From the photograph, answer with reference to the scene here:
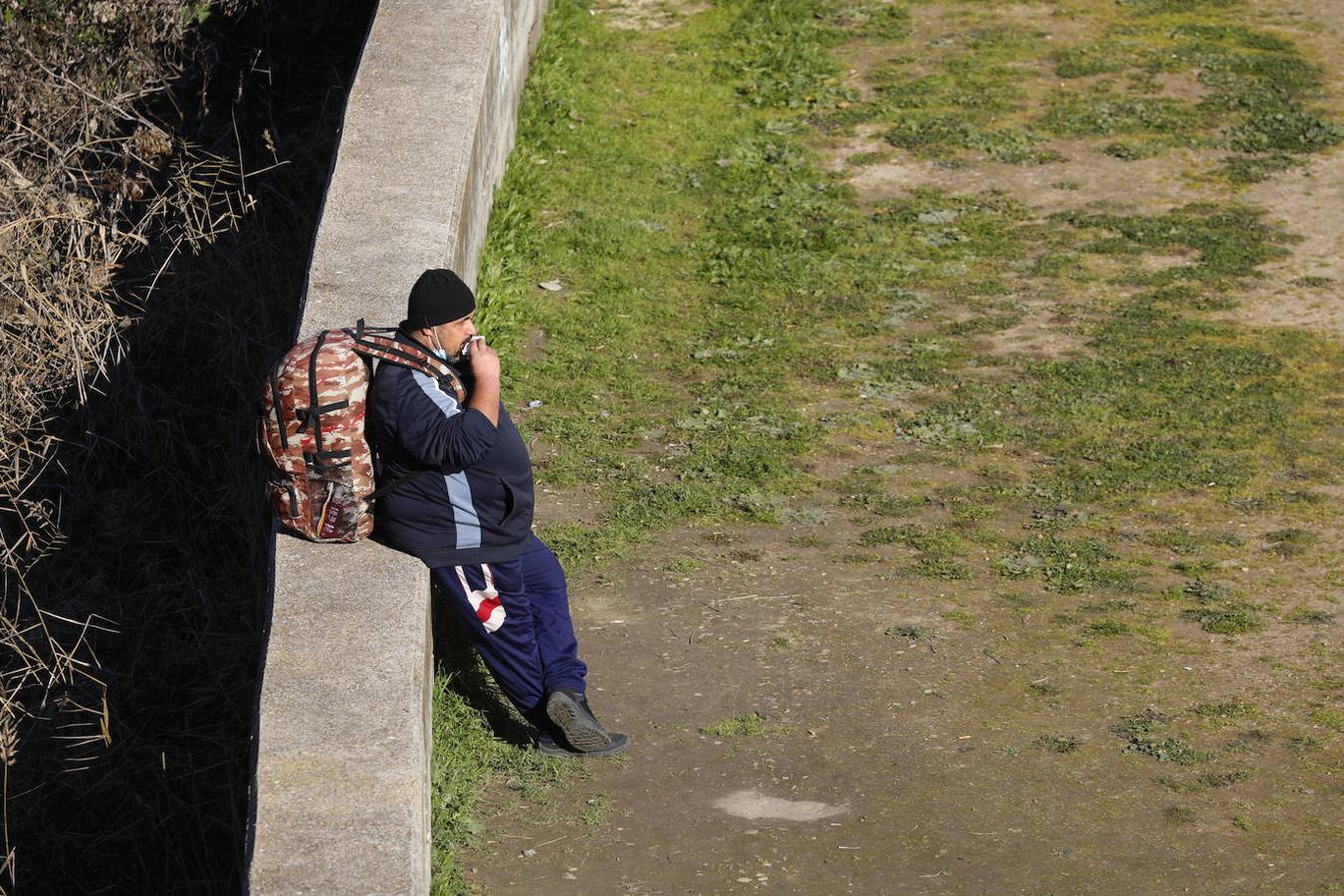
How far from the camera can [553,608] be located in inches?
201

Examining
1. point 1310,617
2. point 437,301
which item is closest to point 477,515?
point 437,301

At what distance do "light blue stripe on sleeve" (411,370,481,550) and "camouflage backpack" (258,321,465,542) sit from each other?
44mm

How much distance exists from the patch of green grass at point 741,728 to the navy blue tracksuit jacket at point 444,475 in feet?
2.99

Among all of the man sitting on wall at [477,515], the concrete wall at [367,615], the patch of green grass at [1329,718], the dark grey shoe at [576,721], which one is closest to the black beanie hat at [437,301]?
the man sitting on wall at [477,515]

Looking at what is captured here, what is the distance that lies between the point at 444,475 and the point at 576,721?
2.99 ft

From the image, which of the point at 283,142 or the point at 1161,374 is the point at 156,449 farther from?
the point at 1161,374

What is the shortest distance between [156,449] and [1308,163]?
6740 millimetres

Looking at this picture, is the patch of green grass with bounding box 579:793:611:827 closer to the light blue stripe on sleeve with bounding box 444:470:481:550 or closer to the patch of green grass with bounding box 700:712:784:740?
the patch of green grass with bounding box 700:712:784:740

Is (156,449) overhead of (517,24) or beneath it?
beneath

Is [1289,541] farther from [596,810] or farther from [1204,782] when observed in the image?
[596,810]

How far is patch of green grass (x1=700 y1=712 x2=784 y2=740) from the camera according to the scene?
5.14m

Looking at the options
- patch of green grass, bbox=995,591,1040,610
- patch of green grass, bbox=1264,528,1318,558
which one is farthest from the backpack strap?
patch of green grass, bbox=1264,528,1318,558

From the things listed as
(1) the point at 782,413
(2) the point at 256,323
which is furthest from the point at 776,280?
(2) the point at 256,323

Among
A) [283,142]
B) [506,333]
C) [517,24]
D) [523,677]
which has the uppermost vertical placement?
[517,24]
